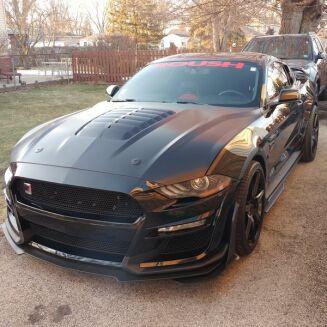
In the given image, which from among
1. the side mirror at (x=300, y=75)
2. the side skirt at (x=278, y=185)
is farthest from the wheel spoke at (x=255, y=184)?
the side mirror at (x=300, y=75)

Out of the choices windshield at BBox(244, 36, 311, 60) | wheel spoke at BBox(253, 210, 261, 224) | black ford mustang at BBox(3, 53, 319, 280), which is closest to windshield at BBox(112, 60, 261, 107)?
black ford mustang at BBox(3, 53, 319, 280)

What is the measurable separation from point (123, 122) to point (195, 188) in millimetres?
983

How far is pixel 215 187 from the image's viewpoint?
107 inches

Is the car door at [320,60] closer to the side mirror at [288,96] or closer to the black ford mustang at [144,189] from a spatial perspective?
the side mirror at [288,96]

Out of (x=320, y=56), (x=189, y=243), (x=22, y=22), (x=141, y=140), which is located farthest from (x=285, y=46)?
(x=22, y=22)

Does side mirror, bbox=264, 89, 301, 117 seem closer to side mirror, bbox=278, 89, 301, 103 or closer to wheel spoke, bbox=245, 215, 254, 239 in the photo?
side mirror, bbox=278, 89, 301, 103

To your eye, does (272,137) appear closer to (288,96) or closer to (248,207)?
(288,96)

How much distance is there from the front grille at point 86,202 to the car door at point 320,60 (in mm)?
7187

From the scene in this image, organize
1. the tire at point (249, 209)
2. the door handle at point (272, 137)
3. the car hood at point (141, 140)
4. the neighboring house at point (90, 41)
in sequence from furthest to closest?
the neighboring house at point (90, 41) < the door handle at point (272, 137) < the tire at point (249, 209) < the car hood at point (141, 140)

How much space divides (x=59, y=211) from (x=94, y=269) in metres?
0.46

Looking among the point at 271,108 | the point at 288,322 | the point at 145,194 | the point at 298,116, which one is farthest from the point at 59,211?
the point at 298,116

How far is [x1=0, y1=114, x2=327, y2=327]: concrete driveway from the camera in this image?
265cm

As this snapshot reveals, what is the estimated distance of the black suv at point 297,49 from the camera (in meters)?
8.58

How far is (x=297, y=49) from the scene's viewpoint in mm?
8828
